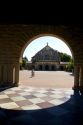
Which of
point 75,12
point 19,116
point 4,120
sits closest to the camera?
point 75,12

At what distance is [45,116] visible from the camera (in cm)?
563

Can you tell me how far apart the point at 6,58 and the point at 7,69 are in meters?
0.70

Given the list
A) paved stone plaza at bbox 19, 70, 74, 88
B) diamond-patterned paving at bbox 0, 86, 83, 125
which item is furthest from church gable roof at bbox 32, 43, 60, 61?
diamond-patterned paving at bbox 0, 86, 83, 125

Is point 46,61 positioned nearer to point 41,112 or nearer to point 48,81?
point 48,81

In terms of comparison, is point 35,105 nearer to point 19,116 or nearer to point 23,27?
point 19,116

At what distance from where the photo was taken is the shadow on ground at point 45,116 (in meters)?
5.11

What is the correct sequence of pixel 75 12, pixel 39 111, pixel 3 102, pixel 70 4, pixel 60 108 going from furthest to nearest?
1. pixel 3 102
2. pixel 60 108
3. pixel 39 111
4. pixel 75 12
5. pixel 70 4

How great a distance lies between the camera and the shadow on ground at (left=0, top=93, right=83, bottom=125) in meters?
5.11

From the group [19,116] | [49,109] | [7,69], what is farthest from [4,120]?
[7,69]

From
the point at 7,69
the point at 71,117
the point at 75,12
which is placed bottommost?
the point at 71,117

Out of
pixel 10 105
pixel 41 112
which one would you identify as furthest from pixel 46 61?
pixel 41 112

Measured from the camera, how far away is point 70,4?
3.47m

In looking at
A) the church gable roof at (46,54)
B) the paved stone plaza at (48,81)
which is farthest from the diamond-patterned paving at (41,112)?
the church gable roof at (46,54)

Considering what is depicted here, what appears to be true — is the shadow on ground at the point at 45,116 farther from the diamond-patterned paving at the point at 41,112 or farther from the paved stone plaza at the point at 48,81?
the paved stone plaza at the point at 48,81
